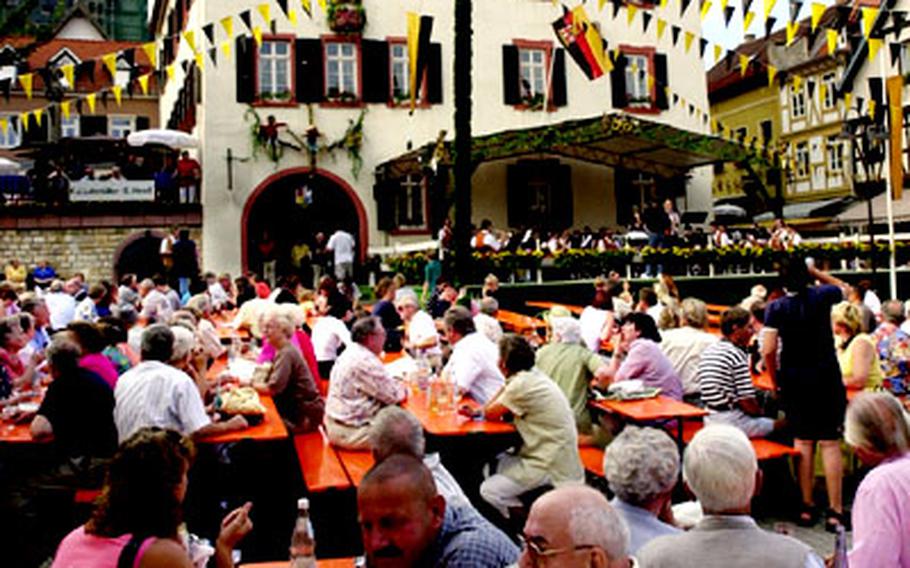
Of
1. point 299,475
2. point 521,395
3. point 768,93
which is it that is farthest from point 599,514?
point 768,93

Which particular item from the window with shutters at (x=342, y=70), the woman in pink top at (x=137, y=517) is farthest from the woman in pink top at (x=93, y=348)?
the window with shutters at (x=342, y=70)

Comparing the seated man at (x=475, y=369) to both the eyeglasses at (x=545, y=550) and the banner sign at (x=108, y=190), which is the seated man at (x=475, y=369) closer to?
the eyeglasses at (x=545, y=550)

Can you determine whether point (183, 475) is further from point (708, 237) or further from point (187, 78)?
point (187, 78)

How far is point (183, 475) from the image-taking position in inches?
132

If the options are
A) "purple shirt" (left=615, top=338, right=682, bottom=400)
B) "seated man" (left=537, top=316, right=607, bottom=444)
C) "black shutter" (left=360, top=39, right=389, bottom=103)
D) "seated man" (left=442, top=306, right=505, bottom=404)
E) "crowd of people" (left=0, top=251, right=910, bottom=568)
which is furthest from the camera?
"black shutter" (left=360, top=39, right=389, bottom=103)

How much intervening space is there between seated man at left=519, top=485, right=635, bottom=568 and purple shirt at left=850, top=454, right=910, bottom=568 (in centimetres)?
153

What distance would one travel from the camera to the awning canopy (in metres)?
21.2

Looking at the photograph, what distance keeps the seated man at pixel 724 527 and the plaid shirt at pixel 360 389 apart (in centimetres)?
318

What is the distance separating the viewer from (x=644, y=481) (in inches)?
140

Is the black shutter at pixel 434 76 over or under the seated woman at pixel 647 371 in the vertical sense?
over

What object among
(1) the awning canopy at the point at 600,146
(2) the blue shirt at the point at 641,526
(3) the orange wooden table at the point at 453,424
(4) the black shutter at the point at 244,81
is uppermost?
(4) the black shutter at the point at 244,81

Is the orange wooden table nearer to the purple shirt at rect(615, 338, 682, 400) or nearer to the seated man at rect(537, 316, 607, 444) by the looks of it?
the seated man at rect(537, 316, 607, 444)

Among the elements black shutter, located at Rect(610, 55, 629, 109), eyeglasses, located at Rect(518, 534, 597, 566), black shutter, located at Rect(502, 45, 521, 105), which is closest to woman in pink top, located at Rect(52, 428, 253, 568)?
eyeglasses, located at Rect(518, 534, 597, 566)

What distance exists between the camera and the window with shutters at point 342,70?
2464cm
